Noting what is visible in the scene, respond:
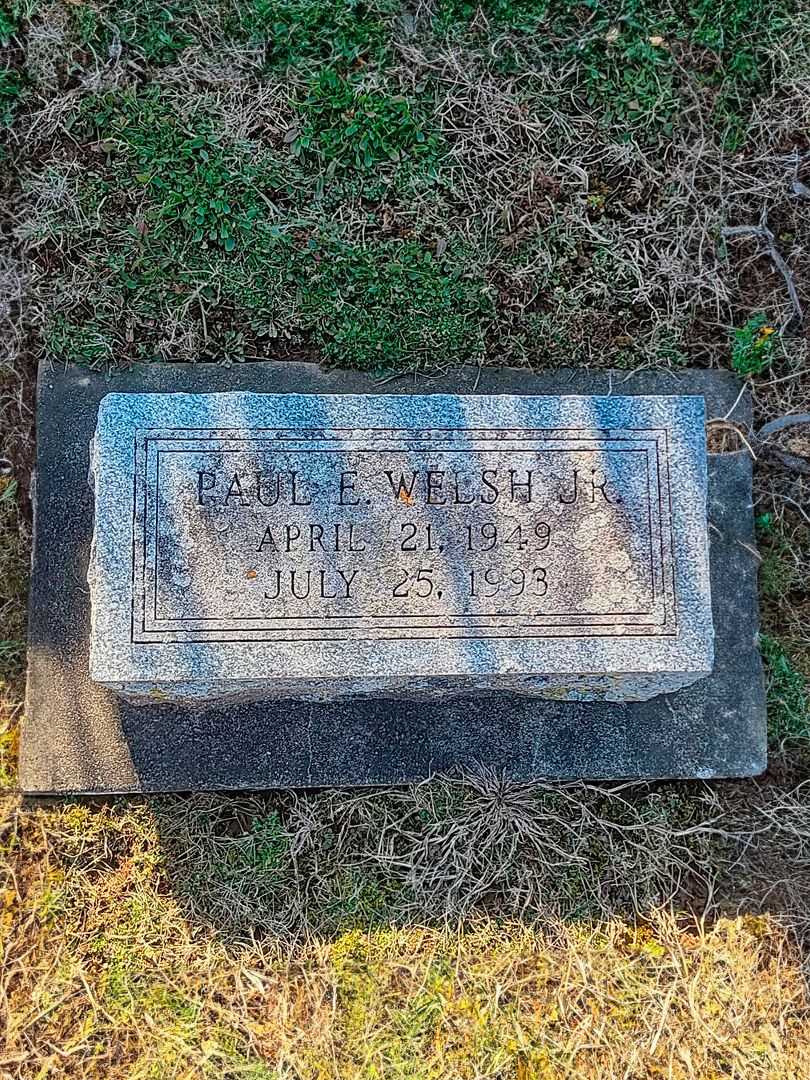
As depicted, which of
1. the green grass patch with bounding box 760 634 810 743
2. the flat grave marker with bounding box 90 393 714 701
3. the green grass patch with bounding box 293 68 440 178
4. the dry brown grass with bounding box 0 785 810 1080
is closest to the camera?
the flat grave marker with bounding box 90 393 714 701

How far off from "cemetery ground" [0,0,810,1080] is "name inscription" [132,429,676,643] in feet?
2.15

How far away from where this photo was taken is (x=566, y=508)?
8.36 ft

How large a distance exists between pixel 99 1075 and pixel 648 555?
103 inches

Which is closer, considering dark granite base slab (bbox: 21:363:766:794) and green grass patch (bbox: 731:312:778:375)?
dark granite base slab (bbox: 21:363:766:794)

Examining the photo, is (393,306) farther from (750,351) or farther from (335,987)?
(335,987)

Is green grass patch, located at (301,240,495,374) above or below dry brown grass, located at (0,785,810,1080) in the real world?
above

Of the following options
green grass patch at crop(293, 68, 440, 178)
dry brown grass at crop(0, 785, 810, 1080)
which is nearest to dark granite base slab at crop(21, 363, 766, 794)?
dry brown grass at crop(0, 785, 810, 1080)

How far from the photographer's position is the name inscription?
97.0 inches

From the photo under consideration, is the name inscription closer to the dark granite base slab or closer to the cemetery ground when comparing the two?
the dark granite base slab

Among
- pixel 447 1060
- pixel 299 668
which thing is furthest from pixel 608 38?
pixel 447 1060

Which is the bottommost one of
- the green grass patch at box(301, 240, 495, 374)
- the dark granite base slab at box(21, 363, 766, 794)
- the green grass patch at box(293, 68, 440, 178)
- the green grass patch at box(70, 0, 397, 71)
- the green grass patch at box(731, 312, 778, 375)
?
the dark granite base slab at box(21, 363, 766, 794)

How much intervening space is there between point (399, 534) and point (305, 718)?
83cm

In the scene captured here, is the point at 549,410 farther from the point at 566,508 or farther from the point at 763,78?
the point at 763,78

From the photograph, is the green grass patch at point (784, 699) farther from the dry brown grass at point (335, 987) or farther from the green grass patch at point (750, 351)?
the green grass patch at point (750, 351)
